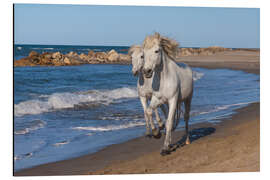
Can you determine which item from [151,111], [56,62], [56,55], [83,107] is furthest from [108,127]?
[56,55]

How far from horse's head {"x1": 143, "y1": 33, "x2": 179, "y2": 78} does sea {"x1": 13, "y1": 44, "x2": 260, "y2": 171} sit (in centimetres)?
95

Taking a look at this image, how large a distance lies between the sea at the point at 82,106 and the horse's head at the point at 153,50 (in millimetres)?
952

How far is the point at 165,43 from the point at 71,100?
6700mm

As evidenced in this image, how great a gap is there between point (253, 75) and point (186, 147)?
11.0 m


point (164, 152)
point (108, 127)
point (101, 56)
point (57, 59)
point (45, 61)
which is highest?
point (101, 56)

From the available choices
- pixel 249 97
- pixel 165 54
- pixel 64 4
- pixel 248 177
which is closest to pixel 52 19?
pixel 64 4

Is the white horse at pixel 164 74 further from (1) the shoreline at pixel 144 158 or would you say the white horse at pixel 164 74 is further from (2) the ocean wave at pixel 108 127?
(2) the ocean wave at pixel 108 127

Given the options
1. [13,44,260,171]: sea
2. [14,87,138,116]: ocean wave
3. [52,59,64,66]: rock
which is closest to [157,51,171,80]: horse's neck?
[13,44,260,171]: sea

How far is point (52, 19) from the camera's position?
6.79m

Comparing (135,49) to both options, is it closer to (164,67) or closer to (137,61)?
(137,61)

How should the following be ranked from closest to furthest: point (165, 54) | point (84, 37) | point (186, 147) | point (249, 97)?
1. point (165, 54)
2. point (186, 147)
3. point (84, 37)
4. point (249, 97)

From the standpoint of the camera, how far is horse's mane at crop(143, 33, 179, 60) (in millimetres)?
5663

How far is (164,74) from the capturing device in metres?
5.95
